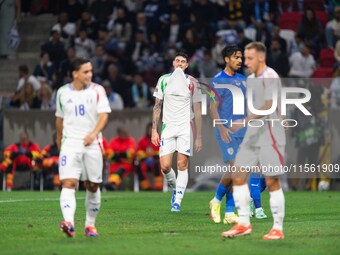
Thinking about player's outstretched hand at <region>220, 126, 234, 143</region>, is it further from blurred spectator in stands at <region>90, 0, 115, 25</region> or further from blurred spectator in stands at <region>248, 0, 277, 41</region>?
blurred spectator in stands at <region>90, 0, 115, 25</region>

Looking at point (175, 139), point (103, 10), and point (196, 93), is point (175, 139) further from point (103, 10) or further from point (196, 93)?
point (103, 10)

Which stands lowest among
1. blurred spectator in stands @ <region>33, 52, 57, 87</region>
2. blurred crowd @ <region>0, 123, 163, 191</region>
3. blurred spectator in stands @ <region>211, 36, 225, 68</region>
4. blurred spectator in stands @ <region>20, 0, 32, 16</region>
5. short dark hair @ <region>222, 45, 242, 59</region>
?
blurred crowd @ <region>0, 123, 163, 191</region>

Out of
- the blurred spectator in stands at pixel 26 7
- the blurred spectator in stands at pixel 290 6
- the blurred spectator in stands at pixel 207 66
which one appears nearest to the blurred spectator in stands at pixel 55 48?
the blurred spectator in stands at pixel 26 7

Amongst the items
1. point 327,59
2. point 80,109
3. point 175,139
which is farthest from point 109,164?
point 80,109

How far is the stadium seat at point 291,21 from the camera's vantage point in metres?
31.8

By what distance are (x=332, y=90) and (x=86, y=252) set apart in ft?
54.6

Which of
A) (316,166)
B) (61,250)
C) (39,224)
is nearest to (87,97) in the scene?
(61,250)

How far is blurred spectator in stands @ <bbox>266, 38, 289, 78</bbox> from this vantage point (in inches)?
A: 1150

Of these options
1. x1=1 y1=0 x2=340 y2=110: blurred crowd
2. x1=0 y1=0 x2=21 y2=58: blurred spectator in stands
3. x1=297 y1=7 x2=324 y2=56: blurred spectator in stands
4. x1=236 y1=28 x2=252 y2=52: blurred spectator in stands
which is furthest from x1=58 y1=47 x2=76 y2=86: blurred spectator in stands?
x1=297 y1=7 x2=324 y2=56: blurred spectator in stands

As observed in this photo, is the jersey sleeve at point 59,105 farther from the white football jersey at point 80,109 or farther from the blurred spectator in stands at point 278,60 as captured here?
the blurred spectator in stands at point 278,60

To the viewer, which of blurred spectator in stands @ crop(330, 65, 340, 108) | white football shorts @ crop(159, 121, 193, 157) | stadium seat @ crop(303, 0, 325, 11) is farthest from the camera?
stadium seat @ crop(303, 0, 325, 11)

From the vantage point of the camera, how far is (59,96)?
13.5 meters

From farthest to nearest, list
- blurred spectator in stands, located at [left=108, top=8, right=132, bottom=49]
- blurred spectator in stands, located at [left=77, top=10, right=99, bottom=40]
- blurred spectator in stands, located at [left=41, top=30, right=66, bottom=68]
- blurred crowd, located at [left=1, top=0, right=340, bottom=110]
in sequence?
blurred spectator in stands, located at [left=77, top=10, right=99, bottom=40], blurred spectator in stands, located at [left=108, top=8, right=132, bottom=49], blurred spectator in stands, located at [left=41, top=30, right=66, bottom=68], blurred crowd, located at [left=1, top=0, right=340, bottom=110]

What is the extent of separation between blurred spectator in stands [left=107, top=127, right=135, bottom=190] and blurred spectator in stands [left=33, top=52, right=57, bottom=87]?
4095 millimetres
